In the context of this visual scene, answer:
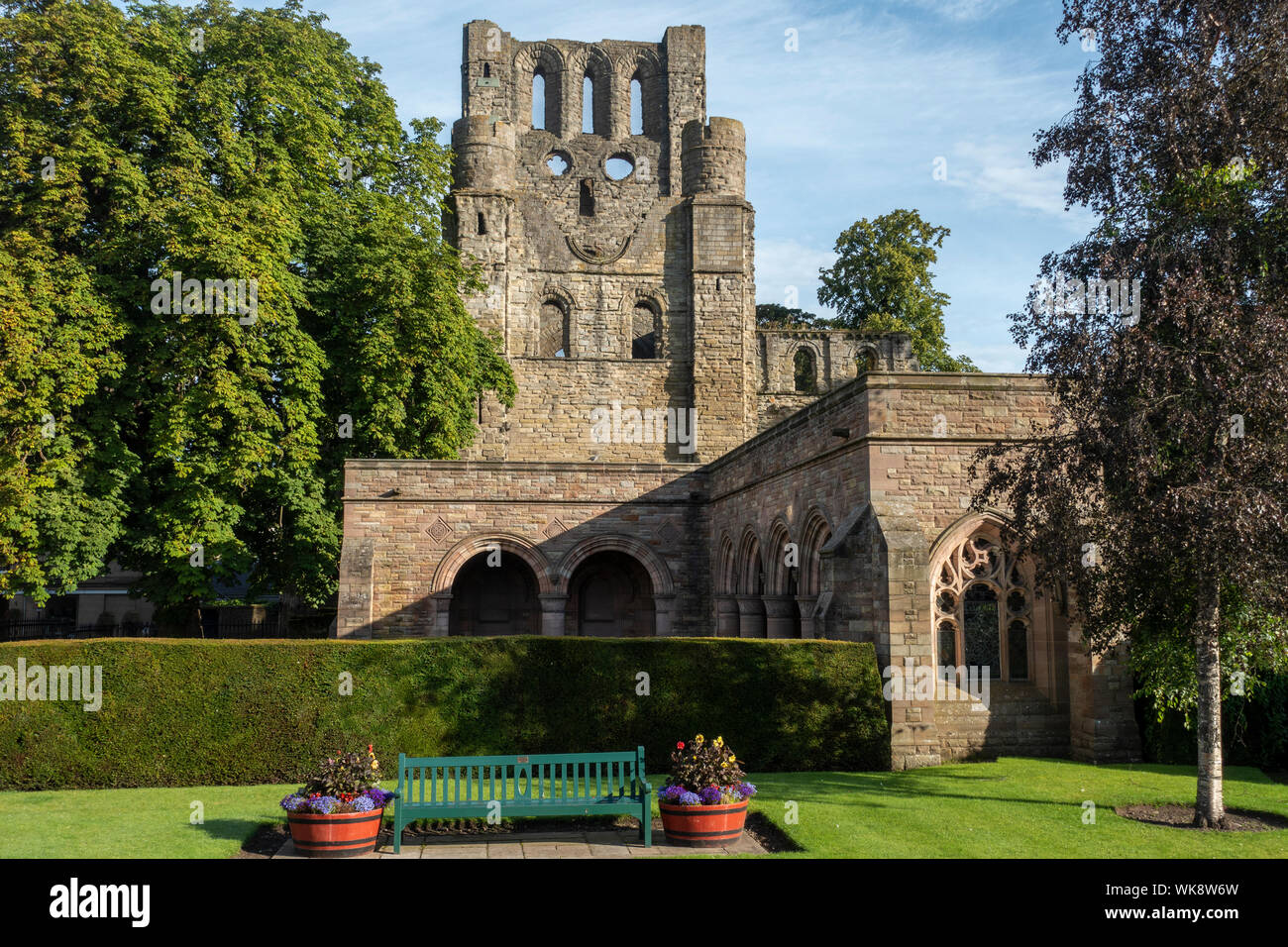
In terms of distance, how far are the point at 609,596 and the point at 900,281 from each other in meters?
20.5

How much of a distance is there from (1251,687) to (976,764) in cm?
361

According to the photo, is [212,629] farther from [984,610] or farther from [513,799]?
[513,799]

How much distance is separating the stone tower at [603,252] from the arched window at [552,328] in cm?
5

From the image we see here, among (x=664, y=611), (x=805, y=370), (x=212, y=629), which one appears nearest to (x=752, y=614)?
(x=664, y=611)

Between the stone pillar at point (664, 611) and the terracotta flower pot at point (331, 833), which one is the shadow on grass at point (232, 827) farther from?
the stone pillar at point (664, 611)

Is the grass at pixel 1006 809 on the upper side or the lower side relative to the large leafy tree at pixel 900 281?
lower

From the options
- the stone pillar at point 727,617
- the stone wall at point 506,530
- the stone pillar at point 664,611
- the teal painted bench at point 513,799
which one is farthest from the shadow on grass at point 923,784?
the stone wall at point 506,530

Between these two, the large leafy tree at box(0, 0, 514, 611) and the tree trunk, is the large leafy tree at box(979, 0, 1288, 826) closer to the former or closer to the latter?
the tree trunk

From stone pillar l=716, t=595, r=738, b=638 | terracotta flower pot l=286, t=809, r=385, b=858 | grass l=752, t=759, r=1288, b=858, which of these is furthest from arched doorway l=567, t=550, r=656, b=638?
terracotta flower pot l=286, t=809, r=385, b=858

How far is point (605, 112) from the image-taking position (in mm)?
38094

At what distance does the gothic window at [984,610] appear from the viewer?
14828 mm

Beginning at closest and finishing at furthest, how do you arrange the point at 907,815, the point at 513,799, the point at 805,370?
1. the point at 513,799
2. the point at 907,815
3. the point at 805,370

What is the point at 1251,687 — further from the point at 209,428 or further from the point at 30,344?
the point at 30,344

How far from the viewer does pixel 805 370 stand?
3912cm
